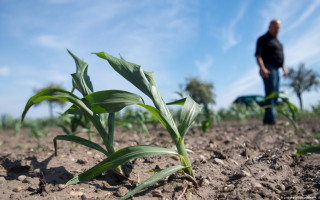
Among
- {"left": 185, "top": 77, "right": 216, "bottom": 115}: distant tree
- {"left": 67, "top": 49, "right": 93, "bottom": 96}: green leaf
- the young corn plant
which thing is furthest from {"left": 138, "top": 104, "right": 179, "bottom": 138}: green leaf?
{"left": 185, "top": 77, "right": 216, "bottom": 115}: distant tree

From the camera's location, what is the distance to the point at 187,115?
150cm

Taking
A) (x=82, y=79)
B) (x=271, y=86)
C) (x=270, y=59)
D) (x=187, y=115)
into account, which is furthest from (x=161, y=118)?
(x=270, y=59)

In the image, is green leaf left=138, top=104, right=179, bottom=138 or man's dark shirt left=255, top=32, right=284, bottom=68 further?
man's dark shirt left=255, top=32, right=284, bottom=68

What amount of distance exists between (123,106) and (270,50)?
4.85 m

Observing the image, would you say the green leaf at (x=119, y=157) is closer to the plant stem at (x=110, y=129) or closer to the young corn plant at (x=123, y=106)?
the young corn plant at (x=123, y=106)

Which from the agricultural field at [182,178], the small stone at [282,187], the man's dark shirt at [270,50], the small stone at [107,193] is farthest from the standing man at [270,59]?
the small stone at [107,193]

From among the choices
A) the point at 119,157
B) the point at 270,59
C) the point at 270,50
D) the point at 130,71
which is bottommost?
the point at 119,157

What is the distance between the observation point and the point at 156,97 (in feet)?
4.62

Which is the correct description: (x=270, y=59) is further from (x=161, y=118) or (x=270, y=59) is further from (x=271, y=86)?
(x=161, y=118)

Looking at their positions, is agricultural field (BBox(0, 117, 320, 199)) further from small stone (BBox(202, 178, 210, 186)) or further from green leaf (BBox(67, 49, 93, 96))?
green leaf (BBox(67, 49, 93, 96))

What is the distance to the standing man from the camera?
5102mm

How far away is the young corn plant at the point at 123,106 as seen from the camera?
4.09 ft

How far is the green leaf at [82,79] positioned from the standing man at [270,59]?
14.2 ft

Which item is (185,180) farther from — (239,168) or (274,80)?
(274,80)
